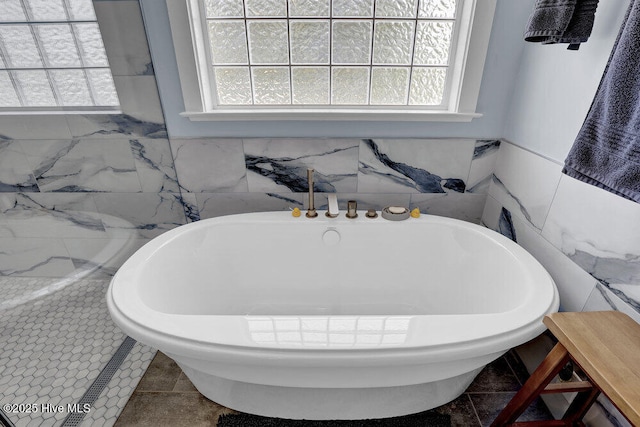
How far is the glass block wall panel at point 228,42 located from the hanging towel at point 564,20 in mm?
1165

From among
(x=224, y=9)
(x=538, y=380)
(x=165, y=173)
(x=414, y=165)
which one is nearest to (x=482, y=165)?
(x=414, y=165)

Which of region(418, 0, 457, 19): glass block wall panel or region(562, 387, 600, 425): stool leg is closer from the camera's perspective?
region(562, 387, 600, 425): stool leg

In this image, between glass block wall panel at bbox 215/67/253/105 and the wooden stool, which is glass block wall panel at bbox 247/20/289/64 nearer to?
glass block wall panel at bbox 215/67/253/105

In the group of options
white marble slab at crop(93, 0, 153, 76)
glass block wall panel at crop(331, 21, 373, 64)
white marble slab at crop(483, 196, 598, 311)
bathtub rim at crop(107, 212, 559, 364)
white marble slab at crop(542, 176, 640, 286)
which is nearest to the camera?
bathtub rim at crop(107, 212, 559, 364)

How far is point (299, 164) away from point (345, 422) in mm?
1148

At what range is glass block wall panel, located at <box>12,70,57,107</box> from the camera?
4.92 ft

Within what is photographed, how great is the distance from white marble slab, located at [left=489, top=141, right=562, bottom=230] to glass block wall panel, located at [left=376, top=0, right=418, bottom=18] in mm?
761

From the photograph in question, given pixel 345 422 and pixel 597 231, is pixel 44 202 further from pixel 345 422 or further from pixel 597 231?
pixel 597 231

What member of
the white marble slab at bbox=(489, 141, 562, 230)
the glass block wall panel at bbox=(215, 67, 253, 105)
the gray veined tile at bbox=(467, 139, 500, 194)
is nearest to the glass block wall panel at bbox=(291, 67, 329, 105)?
the glass block wall panel at bbox=(215, 67, 253, 105)

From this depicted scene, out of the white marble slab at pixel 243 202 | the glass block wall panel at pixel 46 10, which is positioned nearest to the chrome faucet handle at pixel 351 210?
the white marble slab at pixel 243 202

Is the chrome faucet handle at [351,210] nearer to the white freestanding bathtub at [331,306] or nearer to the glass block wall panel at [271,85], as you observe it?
the white freestanding bathtub at [331,306]

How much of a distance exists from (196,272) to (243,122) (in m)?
0.75

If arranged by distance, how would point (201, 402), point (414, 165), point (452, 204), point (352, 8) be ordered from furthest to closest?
point (452, 204) → point (414, 165) → point (352, 8) → point (201, 402)

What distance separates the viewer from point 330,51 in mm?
1506
